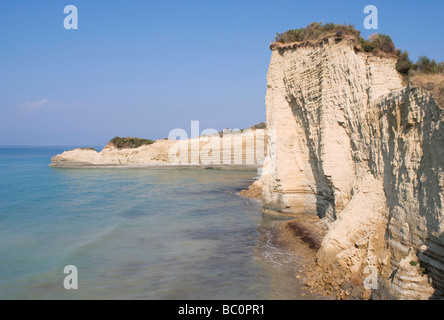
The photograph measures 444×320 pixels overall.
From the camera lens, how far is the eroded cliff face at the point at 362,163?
6.44 metres

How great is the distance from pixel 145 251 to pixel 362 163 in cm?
812

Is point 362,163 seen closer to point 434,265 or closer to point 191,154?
point 434,265

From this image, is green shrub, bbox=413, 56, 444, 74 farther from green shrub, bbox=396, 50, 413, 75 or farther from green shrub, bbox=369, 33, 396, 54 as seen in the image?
green shrub, bbox=369, 33, 396, 54

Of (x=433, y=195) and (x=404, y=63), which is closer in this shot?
(x=433, y=195)

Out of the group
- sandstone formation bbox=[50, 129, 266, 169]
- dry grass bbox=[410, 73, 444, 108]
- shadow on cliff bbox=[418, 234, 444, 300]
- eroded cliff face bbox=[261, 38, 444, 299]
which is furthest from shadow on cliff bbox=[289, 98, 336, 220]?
sandstone formation bbox=[50, 129, 266, 169]

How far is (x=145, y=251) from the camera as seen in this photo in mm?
12055

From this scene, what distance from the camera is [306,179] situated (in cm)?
1553

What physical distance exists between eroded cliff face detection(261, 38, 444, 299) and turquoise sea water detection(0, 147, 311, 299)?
2.00 meters

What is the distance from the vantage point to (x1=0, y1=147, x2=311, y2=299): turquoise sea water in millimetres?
8891

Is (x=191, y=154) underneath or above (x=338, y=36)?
underneath

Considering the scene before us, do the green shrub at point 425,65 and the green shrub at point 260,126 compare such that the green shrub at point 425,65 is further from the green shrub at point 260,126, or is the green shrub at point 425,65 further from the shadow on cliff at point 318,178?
the green shrub at point 260,126

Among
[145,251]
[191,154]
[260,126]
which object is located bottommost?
[145,251]

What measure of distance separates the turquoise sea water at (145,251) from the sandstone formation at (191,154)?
25883 mm

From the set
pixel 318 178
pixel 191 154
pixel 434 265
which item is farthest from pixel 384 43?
pixel 191 154
